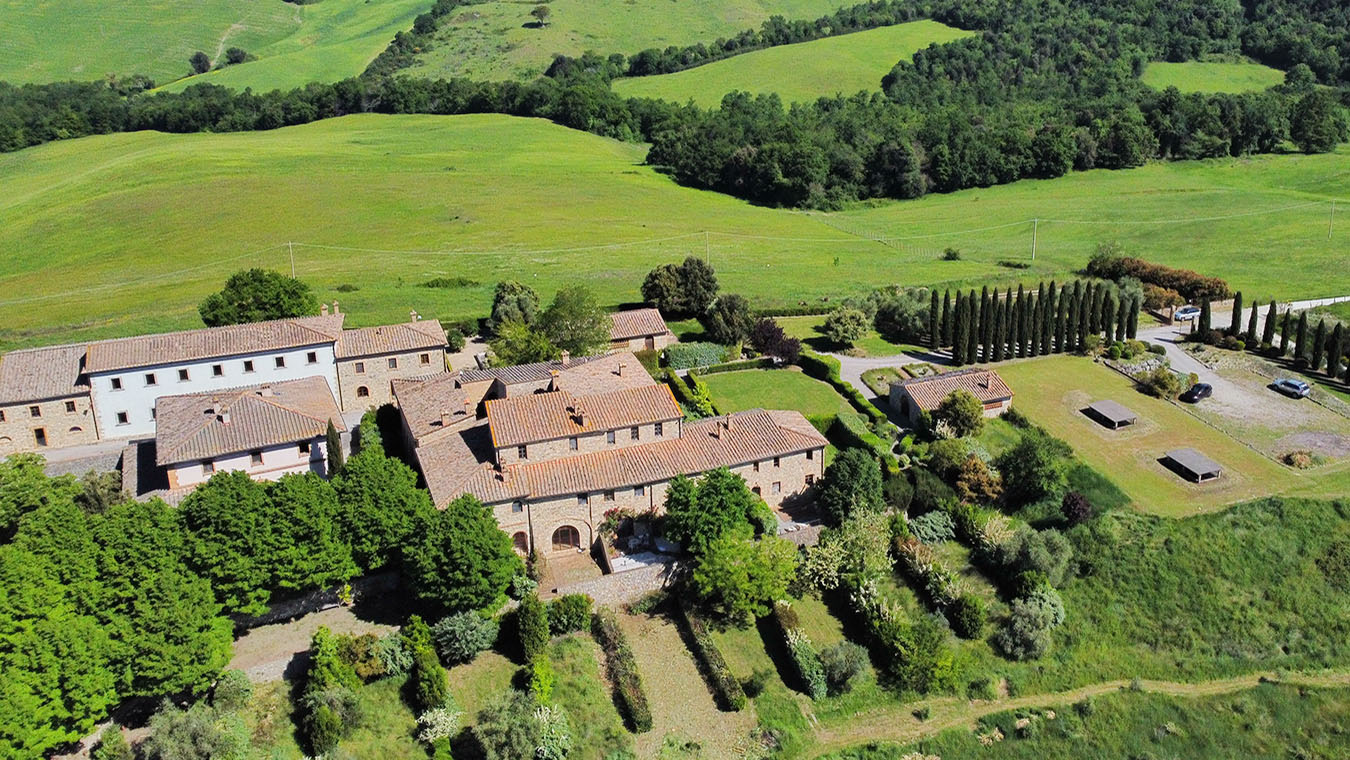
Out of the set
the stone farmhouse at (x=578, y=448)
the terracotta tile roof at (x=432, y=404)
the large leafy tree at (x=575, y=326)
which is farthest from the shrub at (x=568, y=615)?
the large leafy tree at (x=575, y=326)

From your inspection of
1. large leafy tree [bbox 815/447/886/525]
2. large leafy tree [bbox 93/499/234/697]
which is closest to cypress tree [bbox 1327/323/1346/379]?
large leafy tree [bbox 815/447/886/525]

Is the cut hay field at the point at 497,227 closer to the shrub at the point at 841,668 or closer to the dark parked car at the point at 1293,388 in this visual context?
the dark parked car at the point at 1293,388

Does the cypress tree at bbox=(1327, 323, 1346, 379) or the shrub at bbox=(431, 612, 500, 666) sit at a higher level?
the cypress tree at bbox=(1327, 323, 1346, 379)

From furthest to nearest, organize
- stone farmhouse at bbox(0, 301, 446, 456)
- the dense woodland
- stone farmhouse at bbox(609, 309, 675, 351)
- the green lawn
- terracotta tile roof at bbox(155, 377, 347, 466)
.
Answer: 1. the dense woodland
2. stone farmhouse at bbox(609, 309, 675, 351)
3. stone farmhouse at bbox(0, 301, 446, 456)
4. the green lawn
5. terracotta tile roof at bbox(155, 377, 347, 466)

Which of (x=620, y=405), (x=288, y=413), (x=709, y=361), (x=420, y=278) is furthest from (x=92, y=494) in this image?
(x=420, y=278)

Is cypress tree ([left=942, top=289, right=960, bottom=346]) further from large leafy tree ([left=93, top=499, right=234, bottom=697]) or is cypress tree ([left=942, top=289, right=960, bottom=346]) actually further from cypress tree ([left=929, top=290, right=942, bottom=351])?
large leafy tree ([left=93, top=499, right=234, bottom=697])
